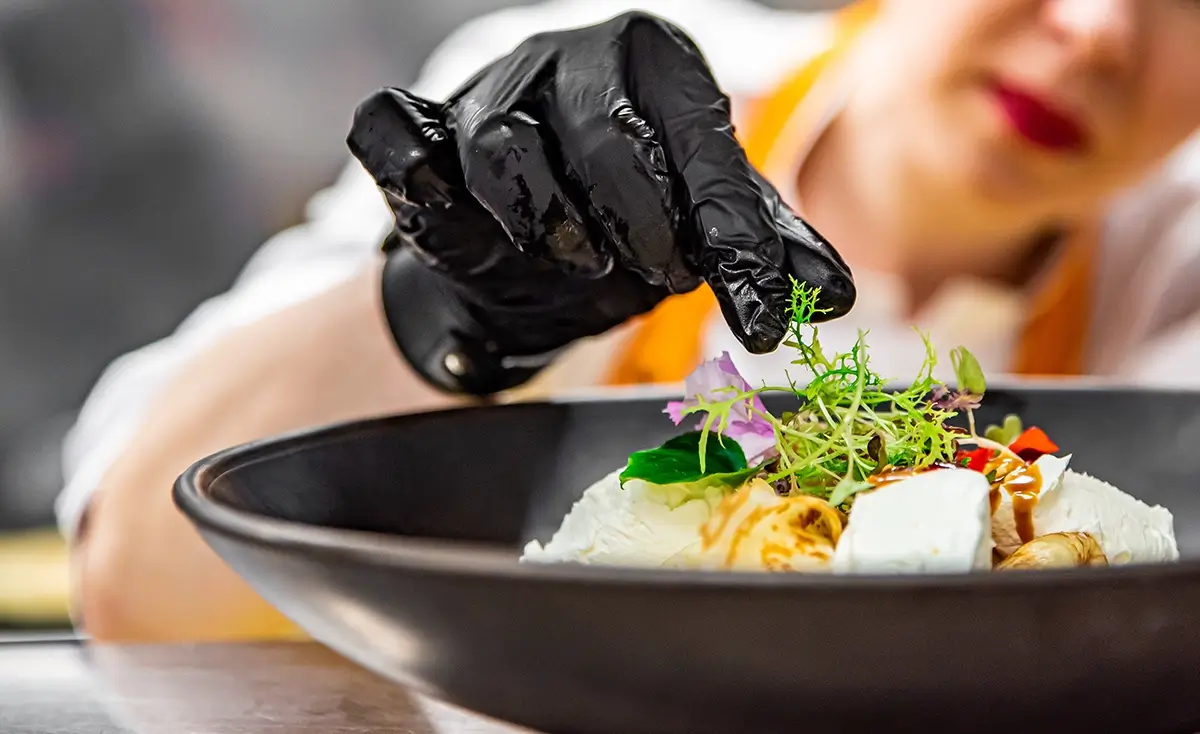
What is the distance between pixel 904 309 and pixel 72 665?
3.33 ft

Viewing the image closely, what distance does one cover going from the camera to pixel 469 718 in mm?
477

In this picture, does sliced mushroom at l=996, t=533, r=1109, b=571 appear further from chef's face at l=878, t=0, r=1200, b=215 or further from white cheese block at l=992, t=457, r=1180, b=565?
chef's face at l=878, t=0, r=1200, b=215

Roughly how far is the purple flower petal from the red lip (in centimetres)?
80

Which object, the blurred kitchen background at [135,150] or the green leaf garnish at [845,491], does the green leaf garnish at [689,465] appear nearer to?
the green leaf garnish at [845,491]

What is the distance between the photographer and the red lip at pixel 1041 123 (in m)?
1.13

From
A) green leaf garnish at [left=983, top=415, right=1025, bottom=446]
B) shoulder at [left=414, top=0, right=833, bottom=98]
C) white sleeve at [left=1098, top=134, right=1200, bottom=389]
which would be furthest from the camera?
shoulder at [left=414, top=0, right=833, bottom=98]

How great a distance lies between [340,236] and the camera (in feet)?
4.72

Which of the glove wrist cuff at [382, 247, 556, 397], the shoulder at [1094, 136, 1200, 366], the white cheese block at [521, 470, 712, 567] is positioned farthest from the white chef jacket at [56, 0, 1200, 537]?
the white cheese block at [521, 470, 712, 567]

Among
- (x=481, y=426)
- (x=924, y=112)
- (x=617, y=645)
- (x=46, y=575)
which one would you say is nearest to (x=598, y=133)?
(x=481, y=426)

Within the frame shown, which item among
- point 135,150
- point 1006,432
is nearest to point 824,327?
point 1006,432

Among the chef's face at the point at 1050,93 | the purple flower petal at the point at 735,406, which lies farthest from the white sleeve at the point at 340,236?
the purple flower petal at the point at 735,406

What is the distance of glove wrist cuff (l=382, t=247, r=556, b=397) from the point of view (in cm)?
68

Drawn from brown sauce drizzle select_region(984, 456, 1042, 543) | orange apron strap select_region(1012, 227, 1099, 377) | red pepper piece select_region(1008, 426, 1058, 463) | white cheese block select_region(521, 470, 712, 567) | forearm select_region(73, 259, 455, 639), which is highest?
white cheese block select_region(521, 470, 712, 567)

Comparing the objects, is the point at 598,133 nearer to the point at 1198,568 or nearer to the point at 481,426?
the point at 481,426
